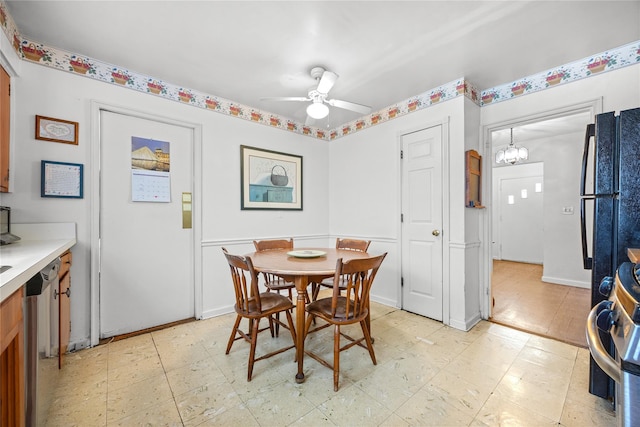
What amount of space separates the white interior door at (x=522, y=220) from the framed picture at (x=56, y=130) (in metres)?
7.42

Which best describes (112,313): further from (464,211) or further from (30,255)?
(464,211)

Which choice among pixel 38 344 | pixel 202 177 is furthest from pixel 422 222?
pixel 38 344

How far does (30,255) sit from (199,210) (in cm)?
144

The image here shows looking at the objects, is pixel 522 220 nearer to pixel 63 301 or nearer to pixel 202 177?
pixel 202 177

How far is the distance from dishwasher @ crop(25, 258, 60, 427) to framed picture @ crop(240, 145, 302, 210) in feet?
6.27

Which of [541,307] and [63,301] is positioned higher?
[63,301]

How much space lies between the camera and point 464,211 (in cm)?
257

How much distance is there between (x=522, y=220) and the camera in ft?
19.4

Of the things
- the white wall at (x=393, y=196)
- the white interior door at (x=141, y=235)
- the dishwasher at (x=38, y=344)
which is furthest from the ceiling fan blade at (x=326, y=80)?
the dishwasher at (x=38, y=344)

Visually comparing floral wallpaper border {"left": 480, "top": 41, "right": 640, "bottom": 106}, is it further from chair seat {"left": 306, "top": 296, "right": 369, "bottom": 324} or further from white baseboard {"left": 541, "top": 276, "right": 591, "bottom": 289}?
white baseboard {"left": 541, "top": 276, "right": 591, "bottom": 289}

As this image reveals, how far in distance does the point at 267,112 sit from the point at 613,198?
314 centimetres

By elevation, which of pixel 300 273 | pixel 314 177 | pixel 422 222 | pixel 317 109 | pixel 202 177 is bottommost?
pixel 300 273

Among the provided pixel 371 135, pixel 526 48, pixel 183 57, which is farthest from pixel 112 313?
pixel 526 48

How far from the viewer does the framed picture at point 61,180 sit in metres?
2.03
